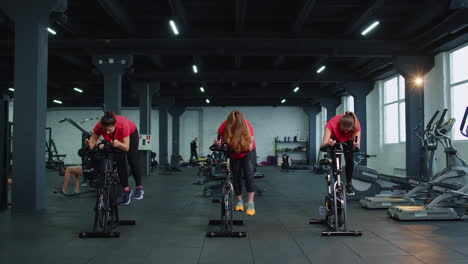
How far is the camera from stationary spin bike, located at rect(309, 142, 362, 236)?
433 cm

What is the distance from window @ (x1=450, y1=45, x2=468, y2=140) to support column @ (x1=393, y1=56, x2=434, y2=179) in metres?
0.63

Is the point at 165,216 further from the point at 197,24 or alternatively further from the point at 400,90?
the point at 400,90

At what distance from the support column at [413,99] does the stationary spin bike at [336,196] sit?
23.3 ft

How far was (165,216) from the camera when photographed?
5.72 meters

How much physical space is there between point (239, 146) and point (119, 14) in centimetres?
590

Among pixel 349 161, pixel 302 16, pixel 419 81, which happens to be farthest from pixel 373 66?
pixel 349 161

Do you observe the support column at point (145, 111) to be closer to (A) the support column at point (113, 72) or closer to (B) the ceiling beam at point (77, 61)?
(B) the ceiling beam at point (77, 61)

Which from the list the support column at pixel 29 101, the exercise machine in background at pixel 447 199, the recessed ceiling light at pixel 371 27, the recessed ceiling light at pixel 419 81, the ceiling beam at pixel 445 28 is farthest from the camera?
the recessed ceiling light at pixel 419 81

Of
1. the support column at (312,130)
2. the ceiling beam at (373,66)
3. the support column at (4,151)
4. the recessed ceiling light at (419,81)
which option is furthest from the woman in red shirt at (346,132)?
the support column at (312,130)

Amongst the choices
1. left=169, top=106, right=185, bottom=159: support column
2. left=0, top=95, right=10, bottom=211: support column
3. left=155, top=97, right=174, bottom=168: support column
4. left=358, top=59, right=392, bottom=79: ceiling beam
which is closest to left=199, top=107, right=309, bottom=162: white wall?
left=169, top=106, right=185, bottom=159: support column

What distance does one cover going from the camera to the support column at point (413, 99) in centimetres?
1084

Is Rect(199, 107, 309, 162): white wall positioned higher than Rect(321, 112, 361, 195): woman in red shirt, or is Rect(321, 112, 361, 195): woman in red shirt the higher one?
Rect(199, 107, 309, 162): white wall

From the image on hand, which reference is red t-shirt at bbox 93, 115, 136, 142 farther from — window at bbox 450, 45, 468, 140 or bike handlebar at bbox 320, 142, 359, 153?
window at bbox 450, 45, 468, 140

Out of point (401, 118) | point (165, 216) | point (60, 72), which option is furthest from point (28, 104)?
point (401, 118)
